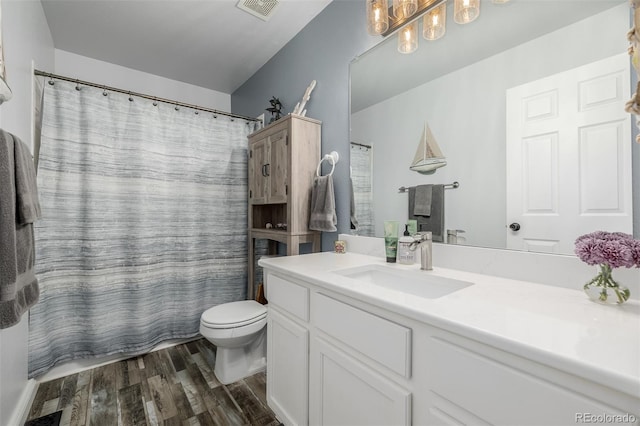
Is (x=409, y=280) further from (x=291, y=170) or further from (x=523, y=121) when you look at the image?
(x=291, y=170)

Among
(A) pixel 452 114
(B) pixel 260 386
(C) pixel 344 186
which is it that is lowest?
(B) pixel 260 386

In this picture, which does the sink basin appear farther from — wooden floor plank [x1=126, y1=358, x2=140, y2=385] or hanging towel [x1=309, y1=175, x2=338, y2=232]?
wooden floor plank [x1=126, y1=358, x2=140, y2=385]

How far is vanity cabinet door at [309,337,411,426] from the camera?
2.67 feet

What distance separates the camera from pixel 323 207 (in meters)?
1.80

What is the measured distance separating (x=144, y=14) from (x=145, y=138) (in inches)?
34.8

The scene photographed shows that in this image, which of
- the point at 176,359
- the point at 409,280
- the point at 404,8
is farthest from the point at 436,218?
the point at 176,359

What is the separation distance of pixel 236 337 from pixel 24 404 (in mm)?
1137

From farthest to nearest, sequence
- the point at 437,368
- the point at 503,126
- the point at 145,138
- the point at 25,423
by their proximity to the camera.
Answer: the point at 145,138 → the point at 25,423 → the point at 503,126 → the point at 437,368

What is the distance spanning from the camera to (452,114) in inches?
50.0

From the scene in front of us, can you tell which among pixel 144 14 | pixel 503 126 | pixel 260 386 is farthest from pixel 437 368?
pixel 144 14

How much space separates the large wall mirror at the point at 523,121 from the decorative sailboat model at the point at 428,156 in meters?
0.03

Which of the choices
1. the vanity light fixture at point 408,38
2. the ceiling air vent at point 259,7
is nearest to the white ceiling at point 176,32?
the ceiling air vent at point 259,7

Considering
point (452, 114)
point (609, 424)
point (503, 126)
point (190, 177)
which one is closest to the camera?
point (609, 424)

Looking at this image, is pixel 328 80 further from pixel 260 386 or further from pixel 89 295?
pixel 89 295
